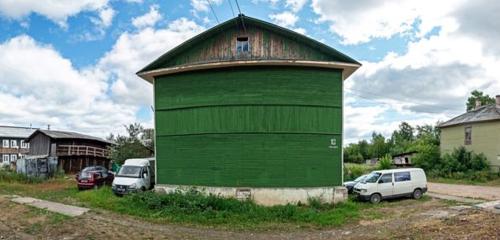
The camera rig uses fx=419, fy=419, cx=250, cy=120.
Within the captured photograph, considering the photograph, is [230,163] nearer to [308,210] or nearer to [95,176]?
[308,210]

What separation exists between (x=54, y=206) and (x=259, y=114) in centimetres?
1014

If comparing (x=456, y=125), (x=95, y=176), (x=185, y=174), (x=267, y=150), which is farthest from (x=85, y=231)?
(x=456, y=125)

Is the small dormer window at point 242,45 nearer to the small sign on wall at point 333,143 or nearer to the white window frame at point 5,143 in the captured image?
the small sign on wall at point 333,143

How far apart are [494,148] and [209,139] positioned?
2701 centimetres

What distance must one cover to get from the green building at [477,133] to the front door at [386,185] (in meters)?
18.8

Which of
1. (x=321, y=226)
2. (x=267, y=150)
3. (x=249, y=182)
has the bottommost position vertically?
(x=321, y=226)

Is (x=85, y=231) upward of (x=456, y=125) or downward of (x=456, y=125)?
downward

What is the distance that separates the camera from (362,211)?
18.0m

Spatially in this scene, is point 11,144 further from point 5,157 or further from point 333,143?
point 333,143

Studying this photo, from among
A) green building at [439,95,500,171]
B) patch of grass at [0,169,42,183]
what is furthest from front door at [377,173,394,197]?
patch of grass at [0,169,42,183]

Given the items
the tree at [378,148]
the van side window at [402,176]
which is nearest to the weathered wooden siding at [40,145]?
the van side window at [402,176]

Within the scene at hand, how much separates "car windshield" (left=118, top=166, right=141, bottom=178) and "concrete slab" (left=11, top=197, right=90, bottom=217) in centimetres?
375

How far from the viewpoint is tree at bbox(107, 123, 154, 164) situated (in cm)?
3338

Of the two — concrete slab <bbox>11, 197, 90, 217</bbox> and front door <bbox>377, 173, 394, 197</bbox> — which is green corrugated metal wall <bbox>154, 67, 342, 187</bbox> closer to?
front door <bbox>377, 173, 394, 197</bbox>
